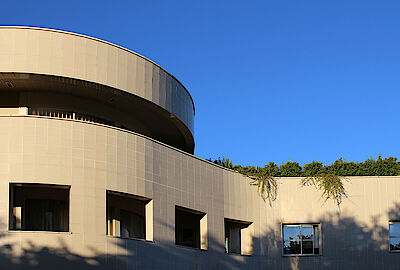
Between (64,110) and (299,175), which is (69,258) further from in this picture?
(299,175)

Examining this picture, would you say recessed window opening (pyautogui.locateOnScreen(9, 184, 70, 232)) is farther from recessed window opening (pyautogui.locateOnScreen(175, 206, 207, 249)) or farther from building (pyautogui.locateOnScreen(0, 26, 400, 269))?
recessed window opening (pyautogui.locateOnScreen(175, 206, 207, 249))

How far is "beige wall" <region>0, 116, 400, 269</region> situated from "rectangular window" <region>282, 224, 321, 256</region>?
373 millimetres

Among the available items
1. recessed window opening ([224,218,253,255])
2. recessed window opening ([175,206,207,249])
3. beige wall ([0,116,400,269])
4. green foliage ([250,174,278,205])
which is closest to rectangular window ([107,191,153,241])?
beige wall ([0,116,400,269])

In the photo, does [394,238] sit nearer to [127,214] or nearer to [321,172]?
[321,172]

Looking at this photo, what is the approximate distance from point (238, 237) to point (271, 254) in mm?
1736

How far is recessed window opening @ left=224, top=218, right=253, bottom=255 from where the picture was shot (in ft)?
105

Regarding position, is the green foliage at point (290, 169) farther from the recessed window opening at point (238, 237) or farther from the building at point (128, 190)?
the recessed window opening at point (238, 237)

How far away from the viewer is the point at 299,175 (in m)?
34.0

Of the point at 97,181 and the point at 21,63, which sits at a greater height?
the point at 21,63

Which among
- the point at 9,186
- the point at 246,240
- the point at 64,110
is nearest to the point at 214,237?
the point at 246,240

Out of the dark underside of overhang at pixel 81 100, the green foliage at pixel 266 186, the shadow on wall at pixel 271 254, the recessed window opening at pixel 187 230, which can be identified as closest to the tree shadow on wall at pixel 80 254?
the shadow on wall at pixel 271 254

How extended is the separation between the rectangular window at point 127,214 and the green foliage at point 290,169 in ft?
26.7

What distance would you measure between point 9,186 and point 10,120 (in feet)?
7.44

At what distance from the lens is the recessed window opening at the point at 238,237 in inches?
1261
